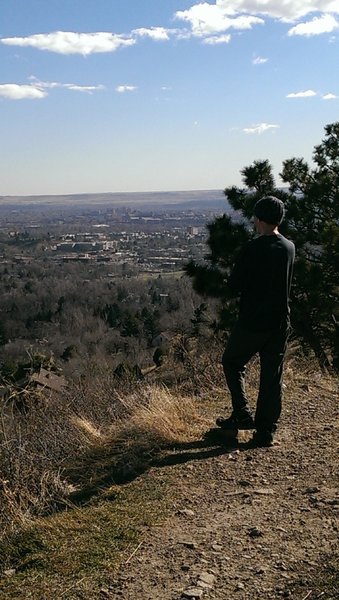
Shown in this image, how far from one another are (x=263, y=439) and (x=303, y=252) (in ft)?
23.6

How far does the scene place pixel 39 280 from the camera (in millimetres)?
73438

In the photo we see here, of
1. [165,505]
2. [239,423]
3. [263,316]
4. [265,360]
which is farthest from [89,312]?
[165,505]

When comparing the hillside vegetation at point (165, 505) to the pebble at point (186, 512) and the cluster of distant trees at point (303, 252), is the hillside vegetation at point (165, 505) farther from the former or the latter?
the cluster of distant trees at point (303, 252)

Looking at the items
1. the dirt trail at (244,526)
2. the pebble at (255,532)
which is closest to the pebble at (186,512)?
the dirt trail at (244,526)

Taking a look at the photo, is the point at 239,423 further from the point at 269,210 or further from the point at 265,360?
the point at 269,210

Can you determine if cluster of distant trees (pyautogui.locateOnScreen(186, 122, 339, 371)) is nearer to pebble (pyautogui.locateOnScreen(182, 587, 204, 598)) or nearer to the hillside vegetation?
the hillside vegetation

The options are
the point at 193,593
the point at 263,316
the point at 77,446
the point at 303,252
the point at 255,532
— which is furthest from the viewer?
the point at 303,252

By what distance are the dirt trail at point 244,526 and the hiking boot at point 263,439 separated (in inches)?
1.8

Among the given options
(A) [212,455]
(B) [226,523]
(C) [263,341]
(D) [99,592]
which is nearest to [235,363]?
(C) [263,341]

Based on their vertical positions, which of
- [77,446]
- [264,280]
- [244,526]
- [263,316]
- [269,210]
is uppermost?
[269,210]

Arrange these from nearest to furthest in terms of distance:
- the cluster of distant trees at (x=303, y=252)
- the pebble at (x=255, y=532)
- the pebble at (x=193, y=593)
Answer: the pebble at (x=193, y=593) → the pebble at (x=255, y=532) → the cluster of distant trees at (x=303, y=252)

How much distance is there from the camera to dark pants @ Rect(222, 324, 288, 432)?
4.27 meters

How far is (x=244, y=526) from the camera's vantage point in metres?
3.18

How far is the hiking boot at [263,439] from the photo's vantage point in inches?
170
